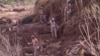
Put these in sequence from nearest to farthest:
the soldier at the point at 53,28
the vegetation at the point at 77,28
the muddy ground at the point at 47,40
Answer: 1. the vegetation at the point at 77,28
2. the muddy ground at the point at 47,40
3. the soldier at the point at 53,28

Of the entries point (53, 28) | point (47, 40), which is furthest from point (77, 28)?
point (47, 40)

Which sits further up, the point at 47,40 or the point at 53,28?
the point at 53,28

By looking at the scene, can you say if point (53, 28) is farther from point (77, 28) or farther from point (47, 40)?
point (77, 28)

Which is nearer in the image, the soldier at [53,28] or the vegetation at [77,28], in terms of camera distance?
the vegetation at [77,28]

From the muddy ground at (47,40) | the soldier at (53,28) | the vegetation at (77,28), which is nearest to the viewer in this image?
the vegetation at (77,28)

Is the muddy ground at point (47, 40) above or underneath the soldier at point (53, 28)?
underneath

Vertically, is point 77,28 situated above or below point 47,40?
above

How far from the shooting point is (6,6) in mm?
12281

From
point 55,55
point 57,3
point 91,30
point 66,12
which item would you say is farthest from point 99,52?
point 57,3

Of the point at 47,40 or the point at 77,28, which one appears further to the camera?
the point at 47,40

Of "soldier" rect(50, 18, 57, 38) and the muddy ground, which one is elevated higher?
"soldier" rect(50, 18, 57, 38)

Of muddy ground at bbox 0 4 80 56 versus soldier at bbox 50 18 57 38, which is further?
soldier at bbox 50 18 57 38

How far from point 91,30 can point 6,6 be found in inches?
336

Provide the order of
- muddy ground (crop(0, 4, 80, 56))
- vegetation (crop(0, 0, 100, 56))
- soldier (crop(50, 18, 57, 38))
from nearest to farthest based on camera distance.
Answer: vegetation (crop(0, 0, 100, 56)) < muddy ground (crop(0, 4, 80, 56)) < soldier (crop(50, 18, 57, 38))
